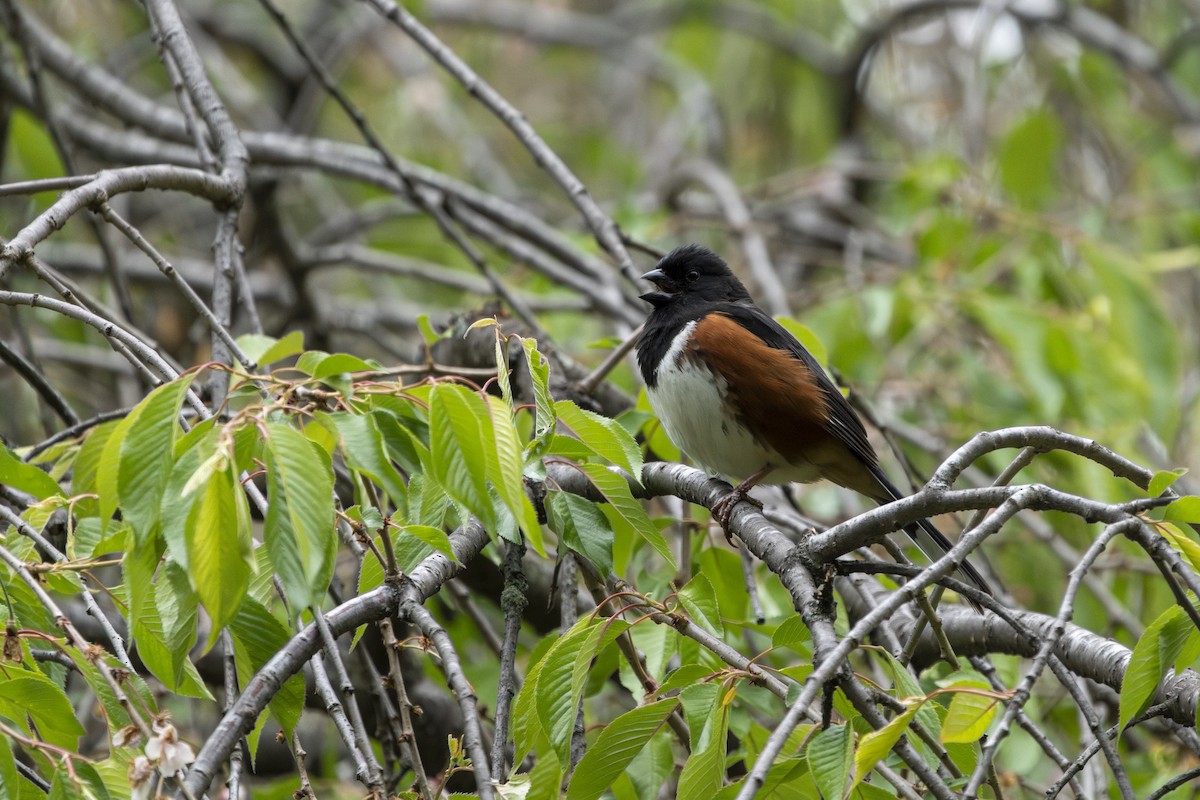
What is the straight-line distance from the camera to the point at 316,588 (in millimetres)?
1431

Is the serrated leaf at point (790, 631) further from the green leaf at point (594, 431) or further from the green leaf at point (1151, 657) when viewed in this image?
the green leaf at point (1151, 657)

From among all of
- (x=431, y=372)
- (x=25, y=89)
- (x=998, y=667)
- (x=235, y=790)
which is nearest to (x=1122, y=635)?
(x=998, y=667)

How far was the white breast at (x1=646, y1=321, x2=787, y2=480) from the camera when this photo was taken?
322 cm

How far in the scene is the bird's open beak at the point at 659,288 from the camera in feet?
11.8

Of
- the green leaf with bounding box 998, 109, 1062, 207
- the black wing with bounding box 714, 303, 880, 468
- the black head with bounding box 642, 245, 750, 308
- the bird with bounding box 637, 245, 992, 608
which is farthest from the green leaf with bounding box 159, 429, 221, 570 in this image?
the green leaf with bounding box 998, 109, 1062, 207

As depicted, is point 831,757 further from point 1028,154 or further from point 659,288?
point 1028,154

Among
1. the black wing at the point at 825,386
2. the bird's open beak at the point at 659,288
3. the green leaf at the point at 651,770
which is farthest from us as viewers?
the bird's open beak at the point at 659,288

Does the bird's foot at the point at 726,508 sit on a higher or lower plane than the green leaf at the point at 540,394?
lower

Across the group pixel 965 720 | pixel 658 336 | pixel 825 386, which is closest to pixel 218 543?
pixel 965 720

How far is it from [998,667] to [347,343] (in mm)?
3273

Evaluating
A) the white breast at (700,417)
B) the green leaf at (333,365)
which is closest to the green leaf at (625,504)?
the green leaf at (333,365)

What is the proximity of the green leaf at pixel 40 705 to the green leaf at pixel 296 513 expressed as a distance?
0.45 m

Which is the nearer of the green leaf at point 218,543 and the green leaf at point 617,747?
the green leaf at point 218,543

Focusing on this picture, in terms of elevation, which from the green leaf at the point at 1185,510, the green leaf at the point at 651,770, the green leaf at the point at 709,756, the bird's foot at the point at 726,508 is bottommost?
the green leaf at the point at 651,770
